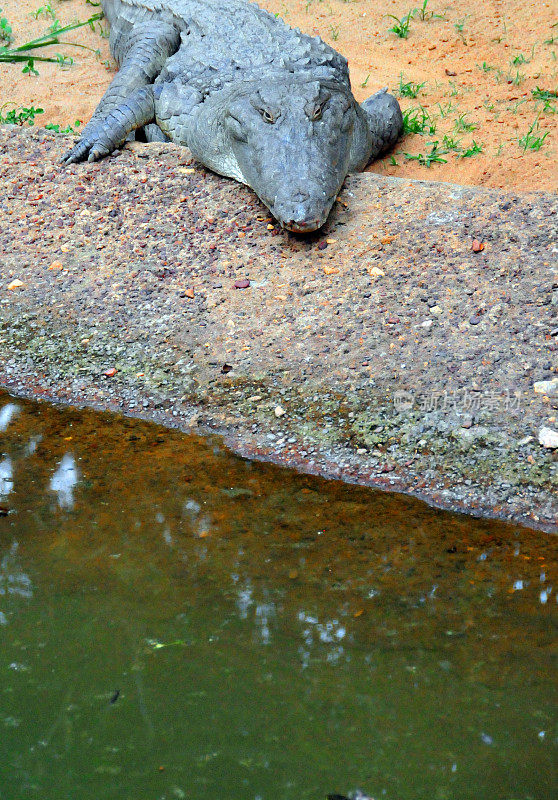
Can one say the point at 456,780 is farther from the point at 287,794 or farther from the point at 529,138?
the point at 529,138

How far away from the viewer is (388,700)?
217cm

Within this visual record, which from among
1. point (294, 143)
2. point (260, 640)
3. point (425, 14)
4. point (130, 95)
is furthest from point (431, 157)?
point (260, 640)

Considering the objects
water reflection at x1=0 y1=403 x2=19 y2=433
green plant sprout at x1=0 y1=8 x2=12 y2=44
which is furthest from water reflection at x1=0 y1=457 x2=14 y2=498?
green plant sprout at x1=0 y1=8 x2=12 y2=44

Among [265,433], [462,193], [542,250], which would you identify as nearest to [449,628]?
[265,433]

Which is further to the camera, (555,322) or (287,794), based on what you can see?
(555,322)

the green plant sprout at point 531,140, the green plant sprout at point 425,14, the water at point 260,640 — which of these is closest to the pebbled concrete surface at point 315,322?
the water at point 260,640

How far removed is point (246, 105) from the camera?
5.02 m

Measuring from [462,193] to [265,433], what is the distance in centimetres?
197

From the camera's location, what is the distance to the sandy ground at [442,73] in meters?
5.23

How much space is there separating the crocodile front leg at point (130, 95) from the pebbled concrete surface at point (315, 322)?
337 mm

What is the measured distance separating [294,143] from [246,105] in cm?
56

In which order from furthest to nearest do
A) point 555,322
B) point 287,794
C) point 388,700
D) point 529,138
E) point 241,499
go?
point 529,138, point 555,322, point 241,499, point 388,700, point 287,794

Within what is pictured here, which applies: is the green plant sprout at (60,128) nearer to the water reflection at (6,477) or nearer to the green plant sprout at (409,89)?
the green plant sprout at (409,89)

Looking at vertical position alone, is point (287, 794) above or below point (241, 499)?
above
